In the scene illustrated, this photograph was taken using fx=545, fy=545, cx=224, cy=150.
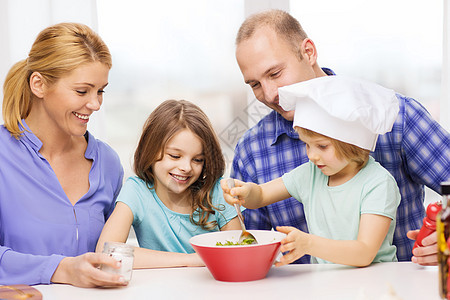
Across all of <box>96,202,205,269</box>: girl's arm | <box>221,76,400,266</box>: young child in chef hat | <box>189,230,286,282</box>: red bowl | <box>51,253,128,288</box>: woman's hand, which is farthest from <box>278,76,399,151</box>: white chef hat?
<box>51,253,128,288</box>: woman's hand

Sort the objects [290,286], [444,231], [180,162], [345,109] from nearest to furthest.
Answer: [444,231], [290,286], [345,109], [180,162]

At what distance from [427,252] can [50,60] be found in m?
1.16

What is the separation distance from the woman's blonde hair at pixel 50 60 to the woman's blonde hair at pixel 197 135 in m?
0.25

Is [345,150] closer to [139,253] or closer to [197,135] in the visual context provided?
[197,135]

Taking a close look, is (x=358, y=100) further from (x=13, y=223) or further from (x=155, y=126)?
(x=13, y=223)

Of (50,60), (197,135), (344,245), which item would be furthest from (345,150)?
(50,60)

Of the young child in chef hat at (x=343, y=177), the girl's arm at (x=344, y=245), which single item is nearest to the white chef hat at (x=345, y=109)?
the young child in chef hat at (x=343, y=177)

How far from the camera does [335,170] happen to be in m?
1.45

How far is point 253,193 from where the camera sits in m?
1.56

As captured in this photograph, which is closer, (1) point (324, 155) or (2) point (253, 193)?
(1) point (324, 155)

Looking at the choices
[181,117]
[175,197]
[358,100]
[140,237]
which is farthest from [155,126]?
[358,100]

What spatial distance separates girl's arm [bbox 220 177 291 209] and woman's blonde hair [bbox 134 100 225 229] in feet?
0.69

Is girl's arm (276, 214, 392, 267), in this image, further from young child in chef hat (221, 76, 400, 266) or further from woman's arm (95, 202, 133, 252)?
woman's arm (95, 202, 133, 252)

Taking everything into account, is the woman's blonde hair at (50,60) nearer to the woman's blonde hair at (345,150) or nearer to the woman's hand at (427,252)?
the woman's blonde hair at (345,150)
